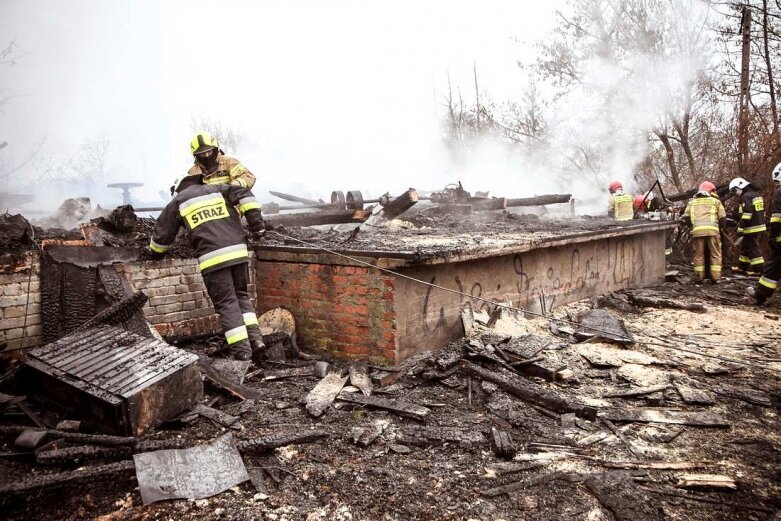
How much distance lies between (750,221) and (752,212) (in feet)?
0.58

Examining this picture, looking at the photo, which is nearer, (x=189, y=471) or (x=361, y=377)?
(x=189, y=471)

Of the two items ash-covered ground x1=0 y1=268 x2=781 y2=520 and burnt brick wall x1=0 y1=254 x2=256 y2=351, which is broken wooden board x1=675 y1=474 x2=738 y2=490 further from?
burnt brick wall x1=0 y1=254 x2=256 y2=351

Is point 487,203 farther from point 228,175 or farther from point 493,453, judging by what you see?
point 493,453

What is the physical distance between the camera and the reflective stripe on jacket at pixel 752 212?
936 cm

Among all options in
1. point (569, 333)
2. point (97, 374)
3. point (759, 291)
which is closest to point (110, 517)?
point (97, 374)

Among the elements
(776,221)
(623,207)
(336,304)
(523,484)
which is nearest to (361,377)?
(336,304)

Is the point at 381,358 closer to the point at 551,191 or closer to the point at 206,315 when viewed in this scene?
the point at 206,315

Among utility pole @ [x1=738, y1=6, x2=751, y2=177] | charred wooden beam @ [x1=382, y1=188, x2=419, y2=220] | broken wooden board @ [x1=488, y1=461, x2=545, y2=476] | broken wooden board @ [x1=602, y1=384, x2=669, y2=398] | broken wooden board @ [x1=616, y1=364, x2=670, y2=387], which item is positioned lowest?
broken wooden board @ [x1=616, y1=364, x2=670, y2=387]

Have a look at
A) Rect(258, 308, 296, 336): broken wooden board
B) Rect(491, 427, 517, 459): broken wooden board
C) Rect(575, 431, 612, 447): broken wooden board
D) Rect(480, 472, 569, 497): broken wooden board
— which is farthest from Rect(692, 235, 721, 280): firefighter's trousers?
Rect(480, 472, 569, 497): broken wooden board

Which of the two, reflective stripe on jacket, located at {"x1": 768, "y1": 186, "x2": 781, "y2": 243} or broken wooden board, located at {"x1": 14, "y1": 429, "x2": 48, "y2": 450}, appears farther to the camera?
reflective stripe on jacket, located at {"x1": 768, "y1": 186, "x2": 781, "y2": 243}

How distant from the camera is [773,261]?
766 cm

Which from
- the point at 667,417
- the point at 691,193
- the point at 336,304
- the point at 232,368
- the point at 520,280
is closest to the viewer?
the point at 667,417

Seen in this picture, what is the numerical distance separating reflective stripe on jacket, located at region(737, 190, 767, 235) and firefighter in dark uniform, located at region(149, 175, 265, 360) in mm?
9305

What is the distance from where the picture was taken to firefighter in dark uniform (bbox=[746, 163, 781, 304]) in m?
7.39
